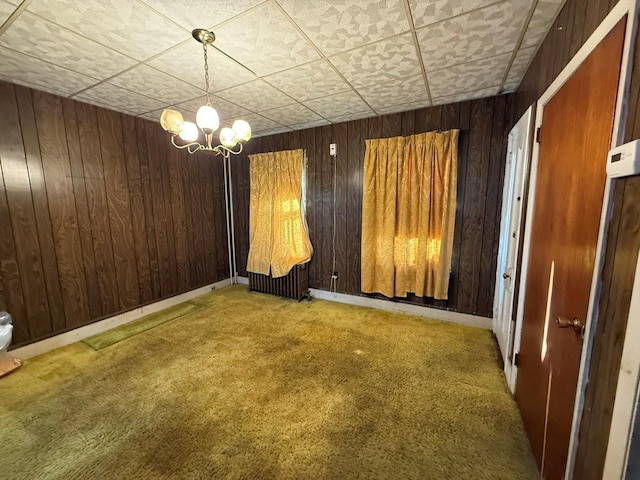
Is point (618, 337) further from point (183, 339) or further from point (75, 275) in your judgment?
point (75, 275)

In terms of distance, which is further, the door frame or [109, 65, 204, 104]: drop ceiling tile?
[109, 65, 204, 104]: drop ceiling tile

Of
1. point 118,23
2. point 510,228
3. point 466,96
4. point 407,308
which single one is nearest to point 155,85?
point 118,23

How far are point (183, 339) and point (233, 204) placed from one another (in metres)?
2.42

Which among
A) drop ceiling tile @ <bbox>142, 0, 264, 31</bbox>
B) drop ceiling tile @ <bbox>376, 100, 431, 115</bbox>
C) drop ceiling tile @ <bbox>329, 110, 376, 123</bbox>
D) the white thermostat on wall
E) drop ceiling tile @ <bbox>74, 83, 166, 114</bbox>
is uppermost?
drop ceiling tile @ <bbox>329, 110, 376, 123</bbox>

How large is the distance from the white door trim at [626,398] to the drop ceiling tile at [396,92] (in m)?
2.16

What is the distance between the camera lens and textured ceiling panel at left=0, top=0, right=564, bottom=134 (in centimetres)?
139

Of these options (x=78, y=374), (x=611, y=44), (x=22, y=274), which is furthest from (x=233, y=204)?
(x=611, y=44)

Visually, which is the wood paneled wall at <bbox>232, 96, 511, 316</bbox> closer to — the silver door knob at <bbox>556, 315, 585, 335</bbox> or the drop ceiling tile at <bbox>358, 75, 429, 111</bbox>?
the drop ceiling tile at <bbox>358, 75, 429, 111</bbox>

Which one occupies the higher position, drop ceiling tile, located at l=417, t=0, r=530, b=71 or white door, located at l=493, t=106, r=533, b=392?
drop ceiling tile, located at l=417, t=0, r=530, b=71

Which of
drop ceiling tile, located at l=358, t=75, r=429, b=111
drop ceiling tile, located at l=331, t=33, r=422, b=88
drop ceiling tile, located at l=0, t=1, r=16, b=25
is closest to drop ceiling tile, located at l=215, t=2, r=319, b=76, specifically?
drop ceiling tile, located at l=331, t=33, r=422, b=88

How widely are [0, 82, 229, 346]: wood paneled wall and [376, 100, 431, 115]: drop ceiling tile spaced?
2.76m

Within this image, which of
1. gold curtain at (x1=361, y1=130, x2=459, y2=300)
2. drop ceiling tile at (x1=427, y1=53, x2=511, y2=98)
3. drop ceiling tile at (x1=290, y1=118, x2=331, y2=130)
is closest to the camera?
drop ceiling tile at (x1=427, y1=53, x2=511, y2=98)

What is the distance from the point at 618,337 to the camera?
768mm

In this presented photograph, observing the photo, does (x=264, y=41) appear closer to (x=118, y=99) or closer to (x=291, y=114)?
(x=291, y=114)
